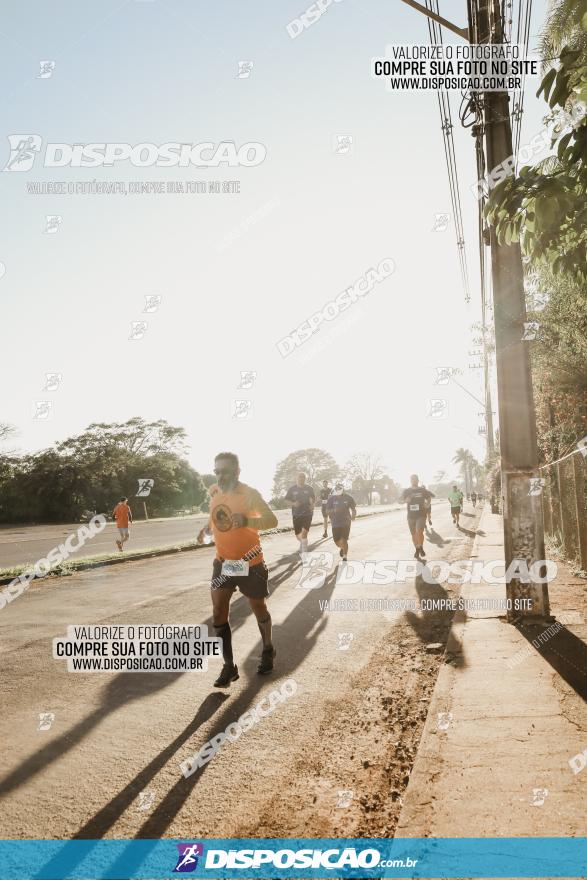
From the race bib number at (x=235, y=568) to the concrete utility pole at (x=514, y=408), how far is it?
3286 millimetres

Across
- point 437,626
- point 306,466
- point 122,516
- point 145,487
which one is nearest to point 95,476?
point 145,487

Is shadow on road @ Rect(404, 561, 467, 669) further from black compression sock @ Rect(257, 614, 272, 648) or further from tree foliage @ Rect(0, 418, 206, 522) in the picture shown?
tree foliage @ Rect(0, 418, 206, 522)

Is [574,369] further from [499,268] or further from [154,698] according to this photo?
[154,698]

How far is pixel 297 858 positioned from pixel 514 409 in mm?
5255

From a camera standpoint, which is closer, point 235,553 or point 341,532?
point 235,553

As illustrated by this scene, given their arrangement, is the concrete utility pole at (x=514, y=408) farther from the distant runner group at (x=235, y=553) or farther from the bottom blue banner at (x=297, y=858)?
the bottom blue banner at (x=297, y=858)

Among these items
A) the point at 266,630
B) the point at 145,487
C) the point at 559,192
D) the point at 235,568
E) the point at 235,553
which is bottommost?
the point at 266,630

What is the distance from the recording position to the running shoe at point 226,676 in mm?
4746

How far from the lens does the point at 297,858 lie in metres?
2.53

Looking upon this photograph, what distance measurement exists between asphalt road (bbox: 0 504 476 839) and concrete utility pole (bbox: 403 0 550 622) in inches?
62.0

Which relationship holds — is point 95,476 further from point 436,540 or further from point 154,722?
point 154,722

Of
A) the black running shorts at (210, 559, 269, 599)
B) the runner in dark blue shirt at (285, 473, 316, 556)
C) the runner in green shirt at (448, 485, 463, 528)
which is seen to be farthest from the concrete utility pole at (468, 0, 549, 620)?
the runner in green shirt at (448, 485, 463, 528)

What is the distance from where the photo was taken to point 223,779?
3.21 meters

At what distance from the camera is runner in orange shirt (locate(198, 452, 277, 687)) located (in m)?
4.98
